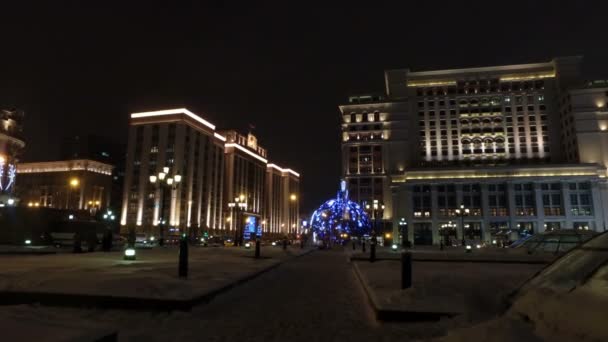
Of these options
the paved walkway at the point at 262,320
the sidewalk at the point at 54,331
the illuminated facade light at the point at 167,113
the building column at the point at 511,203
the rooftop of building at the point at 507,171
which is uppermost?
the illuminated facade light at the point at 167,113

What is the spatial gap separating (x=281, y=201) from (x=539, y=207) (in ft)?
334

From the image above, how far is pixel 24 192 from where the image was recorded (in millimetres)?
107625

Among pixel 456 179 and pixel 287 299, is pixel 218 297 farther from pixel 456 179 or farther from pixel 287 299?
pixel 456 179

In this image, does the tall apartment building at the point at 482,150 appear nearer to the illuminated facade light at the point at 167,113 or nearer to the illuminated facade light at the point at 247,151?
the illuminated facade light at the point at 247,151

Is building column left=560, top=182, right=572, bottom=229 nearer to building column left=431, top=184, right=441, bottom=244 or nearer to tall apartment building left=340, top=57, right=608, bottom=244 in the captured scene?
tall apartment building left=340, top=57, right=608, bottom=244

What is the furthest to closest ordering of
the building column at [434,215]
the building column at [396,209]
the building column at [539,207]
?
the building column at [396,209] < the building column at [434,215] < the building column at [539,207]

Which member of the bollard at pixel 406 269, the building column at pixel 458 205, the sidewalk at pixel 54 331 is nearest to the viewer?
the sidewalk at pixel 54 331

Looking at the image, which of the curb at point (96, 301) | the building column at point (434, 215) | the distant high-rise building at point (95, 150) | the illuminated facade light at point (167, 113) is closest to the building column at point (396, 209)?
the building column at point (434, 215)

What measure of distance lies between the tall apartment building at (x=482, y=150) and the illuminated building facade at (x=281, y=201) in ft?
189

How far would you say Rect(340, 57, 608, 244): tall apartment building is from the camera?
3140 inches

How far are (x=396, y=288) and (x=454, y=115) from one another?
3799 inches

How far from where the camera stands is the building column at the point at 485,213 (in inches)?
3152

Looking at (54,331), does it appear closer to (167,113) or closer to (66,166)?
(167,113)

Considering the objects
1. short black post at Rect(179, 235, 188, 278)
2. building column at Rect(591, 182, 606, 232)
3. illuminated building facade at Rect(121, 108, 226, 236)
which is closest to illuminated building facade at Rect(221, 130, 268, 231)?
illuminated building facade at Rect(121, 108, 226, 236)
